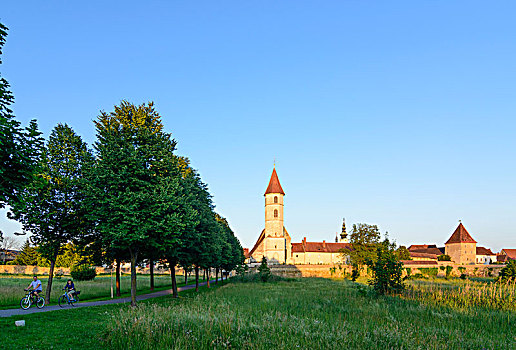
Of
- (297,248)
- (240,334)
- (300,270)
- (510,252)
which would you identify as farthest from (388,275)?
(510,252)

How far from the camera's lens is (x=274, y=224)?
99500 millimetres

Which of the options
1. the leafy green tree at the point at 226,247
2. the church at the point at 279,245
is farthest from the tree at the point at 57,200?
the church at the point at 279,245

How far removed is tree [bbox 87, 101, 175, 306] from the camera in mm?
19422

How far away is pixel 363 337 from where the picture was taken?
10555mm

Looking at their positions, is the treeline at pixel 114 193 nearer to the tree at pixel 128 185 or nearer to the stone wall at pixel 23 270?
the tree at pixel 128 185

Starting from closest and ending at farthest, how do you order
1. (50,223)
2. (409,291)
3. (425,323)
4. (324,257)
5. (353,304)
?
(425,323)
(353,304)
(50,223)
(409,291)
(324,257)

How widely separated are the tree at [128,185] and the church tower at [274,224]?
250 ft

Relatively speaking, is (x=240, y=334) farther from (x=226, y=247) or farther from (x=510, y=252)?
(x=510, y=252)

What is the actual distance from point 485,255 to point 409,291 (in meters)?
137

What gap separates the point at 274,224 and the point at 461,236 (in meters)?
57.2

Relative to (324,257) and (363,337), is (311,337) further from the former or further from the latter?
(324,257)

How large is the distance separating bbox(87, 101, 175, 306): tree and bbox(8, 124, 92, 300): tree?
8.04ft

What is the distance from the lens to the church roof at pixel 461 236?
109m

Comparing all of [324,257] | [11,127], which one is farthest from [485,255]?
[11,127]
